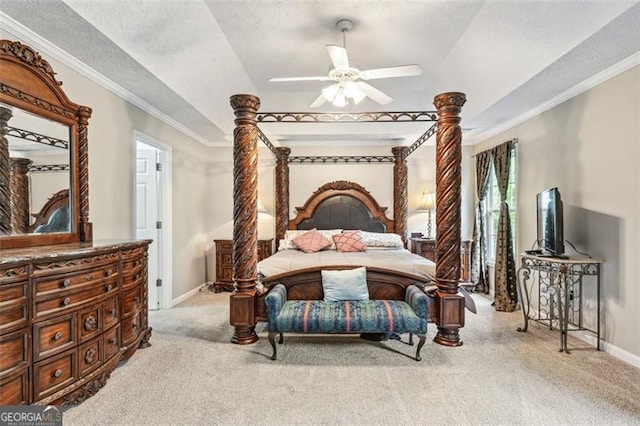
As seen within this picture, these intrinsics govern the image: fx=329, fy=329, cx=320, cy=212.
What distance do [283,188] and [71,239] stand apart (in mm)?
3410

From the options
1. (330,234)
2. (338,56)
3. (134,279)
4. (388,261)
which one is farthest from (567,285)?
(134,279)

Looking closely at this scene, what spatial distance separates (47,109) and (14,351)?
1788 mm

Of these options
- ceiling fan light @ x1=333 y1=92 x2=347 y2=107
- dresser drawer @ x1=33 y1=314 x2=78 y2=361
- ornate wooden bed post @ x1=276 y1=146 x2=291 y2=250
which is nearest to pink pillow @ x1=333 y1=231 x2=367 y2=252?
ornate wooden bed post @ x1=276 y1=146 x2=291 y2=250

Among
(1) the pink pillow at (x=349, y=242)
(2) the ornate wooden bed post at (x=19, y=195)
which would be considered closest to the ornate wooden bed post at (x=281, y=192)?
(1) the pink pillow at (x=349, y=242)

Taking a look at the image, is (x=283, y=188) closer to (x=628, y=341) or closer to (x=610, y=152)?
(x=610, y=152)

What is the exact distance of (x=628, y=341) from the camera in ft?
9.59

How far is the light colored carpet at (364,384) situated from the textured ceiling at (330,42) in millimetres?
2666

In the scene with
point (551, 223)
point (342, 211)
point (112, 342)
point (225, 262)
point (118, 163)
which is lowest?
point (112, 342)

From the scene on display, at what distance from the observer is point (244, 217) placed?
3379 mm

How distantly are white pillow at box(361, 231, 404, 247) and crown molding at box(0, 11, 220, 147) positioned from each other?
3436mm

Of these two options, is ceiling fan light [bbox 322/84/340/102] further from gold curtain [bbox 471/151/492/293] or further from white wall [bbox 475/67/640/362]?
gold curtain [bbox 471/151/492/293]

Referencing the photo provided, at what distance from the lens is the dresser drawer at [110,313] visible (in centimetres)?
249

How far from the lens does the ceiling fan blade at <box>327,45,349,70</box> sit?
2.46m

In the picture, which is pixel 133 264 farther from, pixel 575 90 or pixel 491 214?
pixel 491 214
